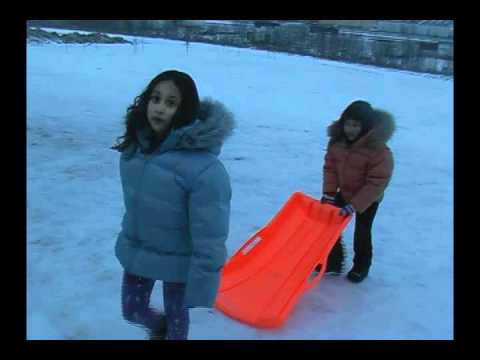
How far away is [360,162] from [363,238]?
1.65 ft

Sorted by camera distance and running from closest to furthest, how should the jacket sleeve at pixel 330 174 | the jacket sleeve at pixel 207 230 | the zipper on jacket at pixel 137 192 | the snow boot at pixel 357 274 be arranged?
1. the jacket sleeve at pixel 207 230
2. the zipper on jacket at pixel 137 192
3. the jacket sleeve at pixel 330 174
4. the snow boot at pixel 357 274

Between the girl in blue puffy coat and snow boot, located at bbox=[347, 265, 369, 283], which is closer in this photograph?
the girl in blue puffy coat

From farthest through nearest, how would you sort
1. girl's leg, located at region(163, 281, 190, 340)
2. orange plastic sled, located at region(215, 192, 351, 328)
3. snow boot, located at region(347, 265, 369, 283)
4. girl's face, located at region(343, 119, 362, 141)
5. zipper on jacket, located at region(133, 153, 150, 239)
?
snow boot, located at region(347, 265, 369, 283) < girl's face, located at region(343, 119, 362, 141) < orange plastic sled, located at region(215, 192, 351, 328) < girl's leg, located at region(163, 281, 190, 340) < zipper on jacket, located at region(133, 153, 150, 239)

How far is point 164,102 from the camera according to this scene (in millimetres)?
1890

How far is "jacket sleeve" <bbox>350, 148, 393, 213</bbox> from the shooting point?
2832 mm

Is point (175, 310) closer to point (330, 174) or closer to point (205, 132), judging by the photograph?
point (205, 132)

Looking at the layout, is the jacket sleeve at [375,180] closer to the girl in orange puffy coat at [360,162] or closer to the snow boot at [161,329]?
the girl in orange puffy coat at [360,162]

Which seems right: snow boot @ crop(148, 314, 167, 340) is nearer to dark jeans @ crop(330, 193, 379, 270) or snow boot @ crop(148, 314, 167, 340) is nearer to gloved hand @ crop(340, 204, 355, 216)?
gloved hand @ crop(340, 204, 355, 216)

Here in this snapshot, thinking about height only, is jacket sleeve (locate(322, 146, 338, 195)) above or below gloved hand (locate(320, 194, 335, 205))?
above

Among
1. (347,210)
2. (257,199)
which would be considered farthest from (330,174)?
(257,199)

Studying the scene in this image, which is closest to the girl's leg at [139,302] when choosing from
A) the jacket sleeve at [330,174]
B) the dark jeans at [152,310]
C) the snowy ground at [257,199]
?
the dark jeans at [152,310]

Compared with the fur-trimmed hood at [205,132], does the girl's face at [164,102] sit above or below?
above

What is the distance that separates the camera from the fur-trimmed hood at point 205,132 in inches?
71.9

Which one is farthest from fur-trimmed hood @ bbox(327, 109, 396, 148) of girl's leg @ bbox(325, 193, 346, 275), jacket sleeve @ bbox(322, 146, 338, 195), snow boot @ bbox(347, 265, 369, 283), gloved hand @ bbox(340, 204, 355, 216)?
snow boot @ bbox(347, 265, 369, 283)
